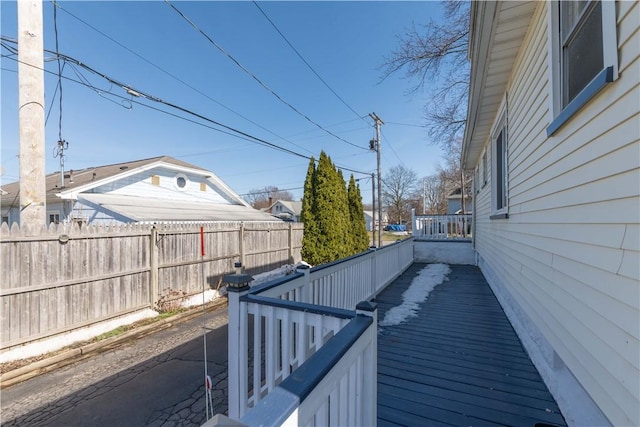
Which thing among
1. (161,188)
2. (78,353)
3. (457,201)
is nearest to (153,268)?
(78,353)

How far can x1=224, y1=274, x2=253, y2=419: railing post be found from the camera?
2.11 m

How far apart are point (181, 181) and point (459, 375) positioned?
13.3 metres

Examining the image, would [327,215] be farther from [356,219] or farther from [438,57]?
[438,57]

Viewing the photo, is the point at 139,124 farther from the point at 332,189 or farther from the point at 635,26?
the point at 635,26

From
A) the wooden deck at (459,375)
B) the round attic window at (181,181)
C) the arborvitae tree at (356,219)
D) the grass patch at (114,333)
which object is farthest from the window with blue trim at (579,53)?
the round attic window at (181,181)

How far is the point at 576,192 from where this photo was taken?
184 cm

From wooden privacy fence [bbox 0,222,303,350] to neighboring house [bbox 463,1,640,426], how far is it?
6.00 metres

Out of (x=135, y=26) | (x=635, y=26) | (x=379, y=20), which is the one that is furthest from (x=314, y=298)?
(x=379, y=20)

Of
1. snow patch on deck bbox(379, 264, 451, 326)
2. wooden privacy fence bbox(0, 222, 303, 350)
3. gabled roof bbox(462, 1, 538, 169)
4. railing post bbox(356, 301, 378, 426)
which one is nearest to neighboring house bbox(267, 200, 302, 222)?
snow patch on deck bbox(379, 264, 451, 326)

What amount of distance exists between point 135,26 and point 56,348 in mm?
6171

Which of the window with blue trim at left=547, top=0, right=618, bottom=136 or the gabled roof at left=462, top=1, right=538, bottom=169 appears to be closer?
the window with blue trim at left=547, top=0, right=618, bottom=136

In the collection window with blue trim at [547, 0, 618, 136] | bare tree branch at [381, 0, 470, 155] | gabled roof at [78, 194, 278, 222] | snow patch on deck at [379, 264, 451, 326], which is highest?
bare tree branch at [381, 0, 470, 155]

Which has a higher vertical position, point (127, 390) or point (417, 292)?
point (417, 292)

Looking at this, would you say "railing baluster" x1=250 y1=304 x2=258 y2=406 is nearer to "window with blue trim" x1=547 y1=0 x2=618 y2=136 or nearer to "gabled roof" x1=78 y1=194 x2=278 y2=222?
"window with blue trim" x1=547 y1=0 x2=618 y2=136
